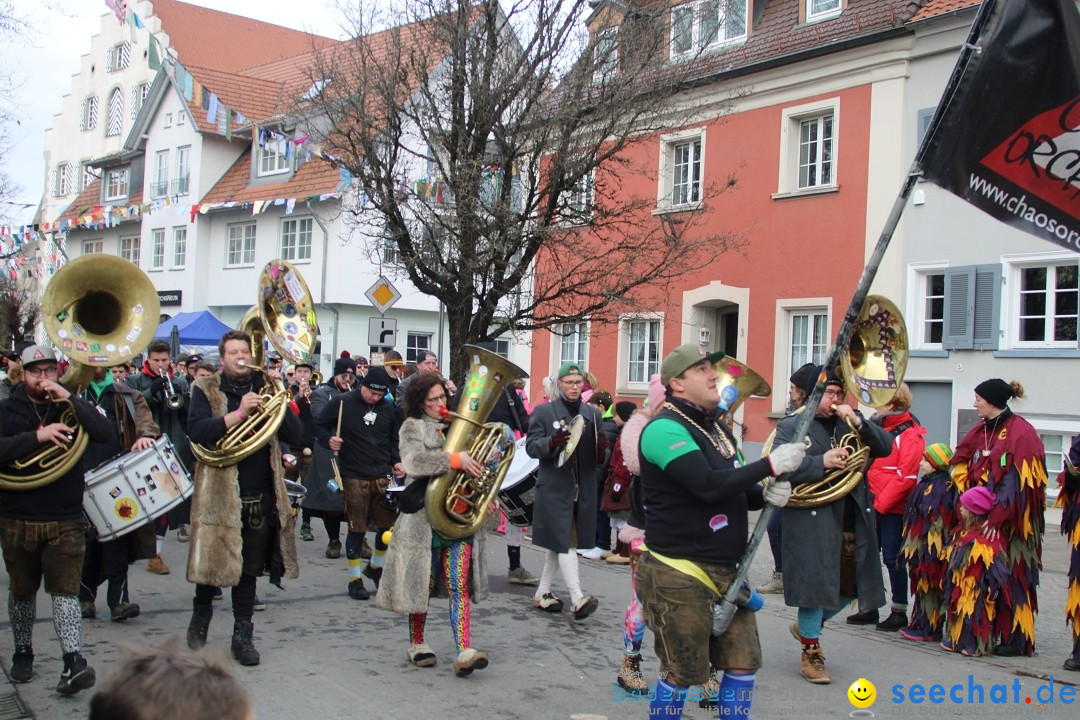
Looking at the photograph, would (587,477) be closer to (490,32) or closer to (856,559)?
(856,559)

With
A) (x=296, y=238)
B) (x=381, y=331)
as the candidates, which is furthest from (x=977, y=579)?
(x=296, y=238)

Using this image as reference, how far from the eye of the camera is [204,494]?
629 cm

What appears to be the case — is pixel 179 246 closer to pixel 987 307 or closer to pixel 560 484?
pixel 987 307

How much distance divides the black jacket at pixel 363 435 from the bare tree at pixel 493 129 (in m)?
5.46

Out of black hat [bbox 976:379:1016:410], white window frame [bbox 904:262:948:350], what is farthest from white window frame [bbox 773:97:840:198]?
black hat [bbox 976:379:1016:410]

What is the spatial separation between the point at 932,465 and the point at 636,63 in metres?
8.43

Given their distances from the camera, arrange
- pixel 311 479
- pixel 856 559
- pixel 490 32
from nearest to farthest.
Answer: pixel 856 559, pixel 311 479, pixel 490 32

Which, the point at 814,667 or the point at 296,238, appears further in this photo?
the point at 296,238

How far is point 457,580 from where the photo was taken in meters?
6.29

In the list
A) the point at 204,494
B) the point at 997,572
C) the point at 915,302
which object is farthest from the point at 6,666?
the point at 915,302

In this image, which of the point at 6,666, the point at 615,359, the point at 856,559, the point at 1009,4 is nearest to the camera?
the point at 1009,4

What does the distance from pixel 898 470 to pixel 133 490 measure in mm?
5766

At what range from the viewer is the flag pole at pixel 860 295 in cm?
A: 446

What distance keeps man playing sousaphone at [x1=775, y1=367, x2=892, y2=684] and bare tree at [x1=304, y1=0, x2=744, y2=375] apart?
8.06 meters
